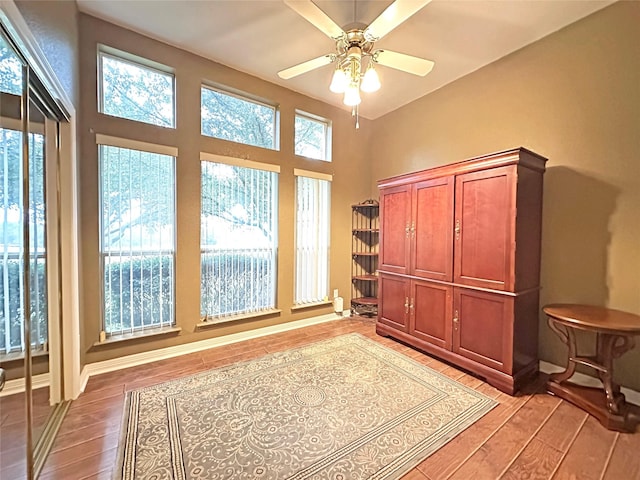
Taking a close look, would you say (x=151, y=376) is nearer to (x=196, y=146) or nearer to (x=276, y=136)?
(x=196, y=146)

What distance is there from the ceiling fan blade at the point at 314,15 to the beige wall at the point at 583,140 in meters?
2.03

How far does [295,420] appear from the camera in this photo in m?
1.85

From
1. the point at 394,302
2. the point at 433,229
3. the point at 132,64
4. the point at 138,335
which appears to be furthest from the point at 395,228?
the point at 132,64

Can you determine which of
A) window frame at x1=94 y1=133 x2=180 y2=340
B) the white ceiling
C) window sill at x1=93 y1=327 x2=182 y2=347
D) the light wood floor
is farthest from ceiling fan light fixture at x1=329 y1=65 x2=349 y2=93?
window sill at x1=93 y1=327 x2=182 y2=347

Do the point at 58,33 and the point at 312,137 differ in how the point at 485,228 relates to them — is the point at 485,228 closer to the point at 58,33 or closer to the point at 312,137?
the point at 312,137

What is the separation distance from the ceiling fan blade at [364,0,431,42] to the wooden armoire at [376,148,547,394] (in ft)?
4.29

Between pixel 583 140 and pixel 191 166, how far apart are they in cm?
363

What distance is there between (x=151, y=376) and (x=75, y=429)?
67 centimetres

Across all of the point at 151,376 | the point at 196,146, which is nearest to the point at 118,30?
the point at 196,146

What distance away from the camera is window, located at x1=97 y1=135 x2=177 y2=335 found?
2.51 m

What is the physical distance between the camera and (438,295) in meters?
2.76

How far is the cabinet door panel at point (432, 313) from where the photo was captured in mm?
2682

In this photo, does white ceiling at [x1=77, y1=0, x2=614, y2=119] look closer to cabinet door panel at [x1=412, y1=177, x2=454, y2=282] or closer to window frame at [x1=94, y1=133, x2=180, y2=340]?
window frame at [x1=94, y1=133, x2=180, y2=340]

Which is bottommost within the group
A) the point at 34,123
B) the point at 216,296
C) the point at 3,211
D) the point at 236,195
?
the point at 216,296
